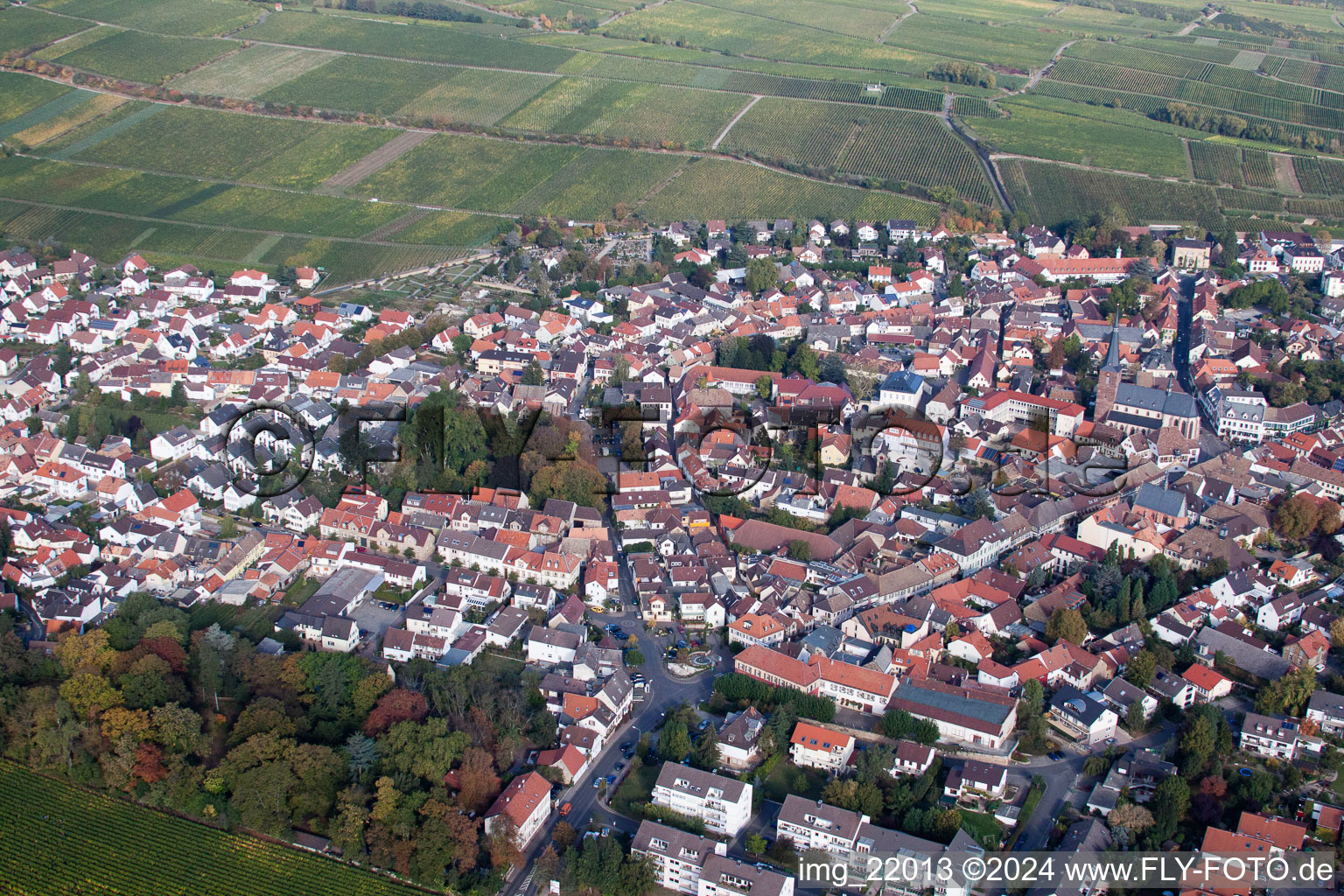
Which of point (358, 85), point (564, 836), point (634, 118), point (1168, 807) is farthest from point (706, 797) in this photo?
point (358, 85)

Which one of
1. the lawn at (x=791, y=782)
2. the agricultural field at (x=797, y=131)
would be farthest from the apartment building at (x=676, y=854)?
the agricultural field at (x=797, y=131)

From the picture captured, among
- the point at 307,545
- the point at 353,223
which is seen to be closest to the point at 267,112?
the point at 353,223

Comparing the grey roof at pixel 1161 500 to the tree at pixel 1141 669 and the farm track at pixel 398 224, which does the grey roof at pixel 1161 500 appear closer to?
the tree at pixel 1141 669

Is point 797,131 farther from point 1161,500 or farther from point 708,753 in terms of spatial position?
point 708,753

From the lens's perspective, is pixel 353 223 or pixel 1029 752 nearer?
pixel 1029 752

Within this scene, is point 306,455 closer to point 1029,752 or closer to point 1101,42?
point 1029,752

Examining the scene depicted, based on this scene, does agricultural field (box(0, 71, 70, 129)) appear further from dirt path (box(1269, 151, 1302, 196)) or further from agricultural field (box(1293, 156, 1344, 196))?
agricultural field (box(1293, 156, 1344, 196))
